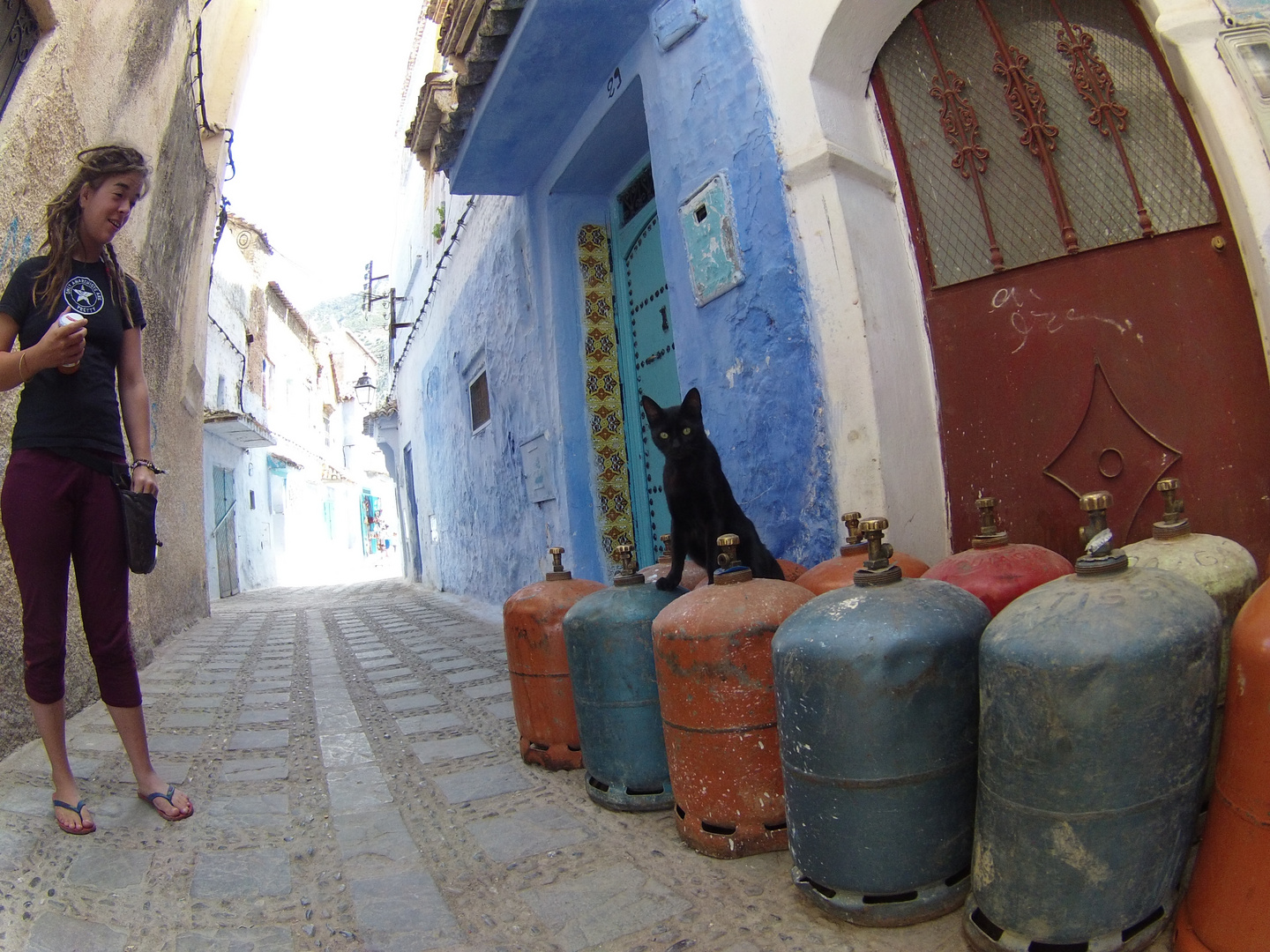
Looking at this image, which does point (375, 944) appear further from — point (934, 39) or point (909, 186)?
point (934, 39)

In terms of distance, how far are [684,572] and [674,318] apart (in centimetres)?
177

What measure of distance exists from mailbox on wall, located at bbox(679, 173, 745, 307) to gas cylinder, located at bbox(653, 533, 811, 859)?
2009 millimetres

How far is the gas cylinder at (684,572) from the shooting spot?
9.12 ft

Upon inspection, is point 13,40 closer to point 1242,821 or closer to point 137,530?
point 137,530

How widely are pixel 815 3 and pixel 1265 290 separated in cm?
202

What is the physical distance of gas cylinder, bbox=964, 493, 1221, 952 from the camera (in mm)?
1339

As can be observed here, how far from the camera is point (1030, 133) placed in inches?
117

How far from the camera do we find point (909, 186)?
3.36 m

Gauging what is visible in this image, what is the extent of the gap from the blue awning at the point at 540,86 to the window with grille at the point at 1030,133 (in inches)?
66.0

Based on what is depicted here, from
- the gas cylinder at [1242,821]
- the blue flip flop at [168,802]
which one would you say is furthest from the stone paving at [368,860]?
the gas cylinder at [1242,821]

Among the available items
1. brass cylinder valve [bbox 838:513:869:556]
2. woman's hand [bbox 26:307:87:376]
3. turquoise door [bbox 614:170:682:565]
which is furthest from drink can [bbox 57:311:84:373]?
turquoise door [bbox 614:170:682:565]

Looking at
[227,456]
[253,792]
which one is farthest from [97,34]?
[227,456]

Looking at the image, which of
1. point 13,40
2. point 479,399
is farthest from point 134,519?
point 479,399

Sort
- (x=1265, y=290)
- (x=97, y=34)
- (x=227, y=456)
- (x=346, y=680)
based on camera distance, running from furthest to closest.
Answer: (x=227, y=456) → (x=346, y=680) → (x=97, y=34) → (x=1265, y=290)
